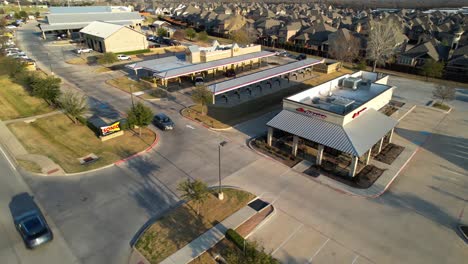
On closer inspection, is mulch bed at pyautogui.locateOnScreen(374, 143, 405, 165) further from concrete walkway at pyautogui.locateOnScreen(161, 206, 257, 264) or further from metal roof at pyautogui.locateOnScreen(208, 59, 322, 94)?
metal roof at pyautogui.locateOnScreen(208, 59, 322, 94)

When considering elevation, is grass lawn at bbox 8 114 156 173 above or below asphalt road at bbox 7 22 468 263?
above

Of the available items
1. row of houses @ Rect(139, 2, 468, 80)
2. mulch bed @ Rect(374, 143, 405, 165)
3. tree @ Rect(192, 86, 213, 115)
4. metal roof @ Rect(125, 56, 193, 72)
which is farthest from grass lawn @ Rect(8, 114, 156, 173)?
row of houses @ Rect(139, 2, 468, 80)

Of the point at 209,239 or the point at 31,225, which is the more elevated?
the point at 31,225

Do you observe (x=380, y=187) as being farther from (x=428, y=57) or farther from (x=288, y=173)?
(x=428, y=57)

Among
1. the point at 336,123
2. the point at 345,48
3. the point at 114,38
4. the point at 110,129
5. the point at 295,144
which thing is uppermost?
the point at 114,38

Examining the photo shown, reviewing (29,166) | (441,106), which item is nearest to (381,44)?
(441,106)

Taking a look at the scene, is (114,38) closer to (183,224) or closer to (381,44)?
(381,44)

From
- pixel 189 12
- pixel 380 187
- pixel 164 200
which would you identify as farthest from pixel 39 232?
pixel 189 12

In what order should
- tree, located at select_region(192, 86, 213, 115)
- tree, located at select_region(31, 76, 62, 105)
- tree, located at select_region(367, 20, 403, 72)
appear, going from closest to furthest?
tree, located at select_region(192, 86, 213, 115) → tree, located at select_region(31, 76, 62, 105) → tree, located at select_region(367, 20, 403, 72)
